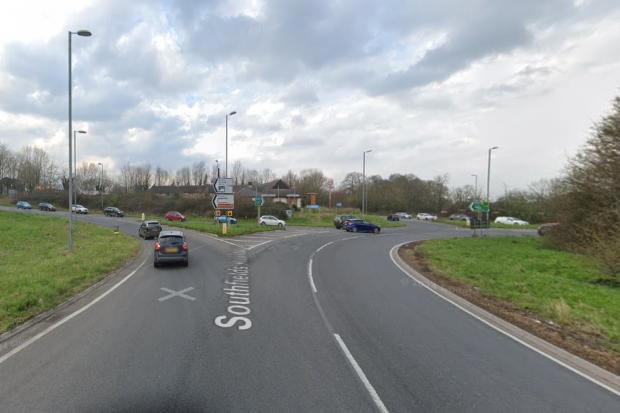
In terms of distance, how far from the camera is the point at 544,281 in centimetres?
1418

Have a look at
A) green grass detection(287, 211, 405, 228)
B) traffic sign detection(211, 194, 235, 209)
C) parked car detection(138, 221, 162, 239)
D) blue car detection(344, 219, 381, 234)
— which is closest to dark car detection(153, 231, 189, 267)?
traffic sign detection(211, 194, 235, 209)

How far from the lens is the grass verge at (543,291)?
775 cm

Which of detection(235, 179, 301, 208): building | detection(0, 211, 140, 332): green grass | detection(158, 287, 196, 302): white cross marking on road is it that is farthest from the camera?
detection(235, 179, 301, 208): building

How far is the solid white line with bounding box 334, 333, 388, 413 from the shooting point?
15.1 feet

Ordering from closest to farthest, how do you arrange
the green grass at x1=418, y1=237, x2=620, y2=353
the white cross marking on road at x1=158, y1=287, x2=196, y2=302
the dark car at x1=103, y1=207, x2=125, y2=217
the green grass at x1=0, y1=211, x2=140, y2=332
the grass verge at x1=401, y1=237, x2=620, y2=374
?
the grass verge at x1=401, y1=237, x2=620, y2=374 → the green grass at x1=0, y1=211, x2=140, y2=332 → the green grass at x1=418, y1=237, x2=620, y2=353 → the white cross marking on road at x1=158, y1=287, x2=196, y2=302 → the dark car at x1=103, y1=207, x2=125, y2=217

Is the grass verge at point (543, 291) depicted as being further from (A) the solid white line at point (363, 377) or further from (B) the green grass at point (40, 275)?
(B) the green grass at point (40, 275)

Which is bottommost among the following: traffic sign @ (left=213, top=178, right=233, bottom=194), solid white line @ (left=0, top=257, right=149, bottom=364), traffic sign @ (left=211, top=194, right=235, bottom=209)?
solid white line @ (left=0, top=257, right=149, bottom=364)

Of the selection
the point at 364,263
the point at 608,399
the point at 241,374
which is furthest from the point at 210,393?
the point at 364,263

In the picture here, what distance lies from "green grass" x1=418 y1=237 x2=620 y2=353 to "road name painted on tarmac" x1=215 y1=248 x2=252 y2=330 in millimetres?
7107

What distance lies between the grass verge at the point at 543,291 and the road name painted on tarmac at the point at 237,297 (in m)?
6.10

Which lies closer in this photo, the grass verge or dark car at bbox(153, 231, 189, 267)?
the grass verge

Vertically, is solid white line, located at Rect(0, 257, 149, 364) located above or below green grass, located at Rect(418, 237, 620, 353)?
above

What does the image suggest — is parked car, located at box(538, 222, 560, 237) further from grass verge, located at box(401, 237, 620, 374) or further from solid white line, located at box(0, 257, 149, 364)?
solid white line, located at box(0, 257, 149, 364)

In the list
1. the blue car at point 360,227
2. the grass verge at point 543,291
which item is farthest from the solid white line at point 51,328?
the blue car at point 360,227
